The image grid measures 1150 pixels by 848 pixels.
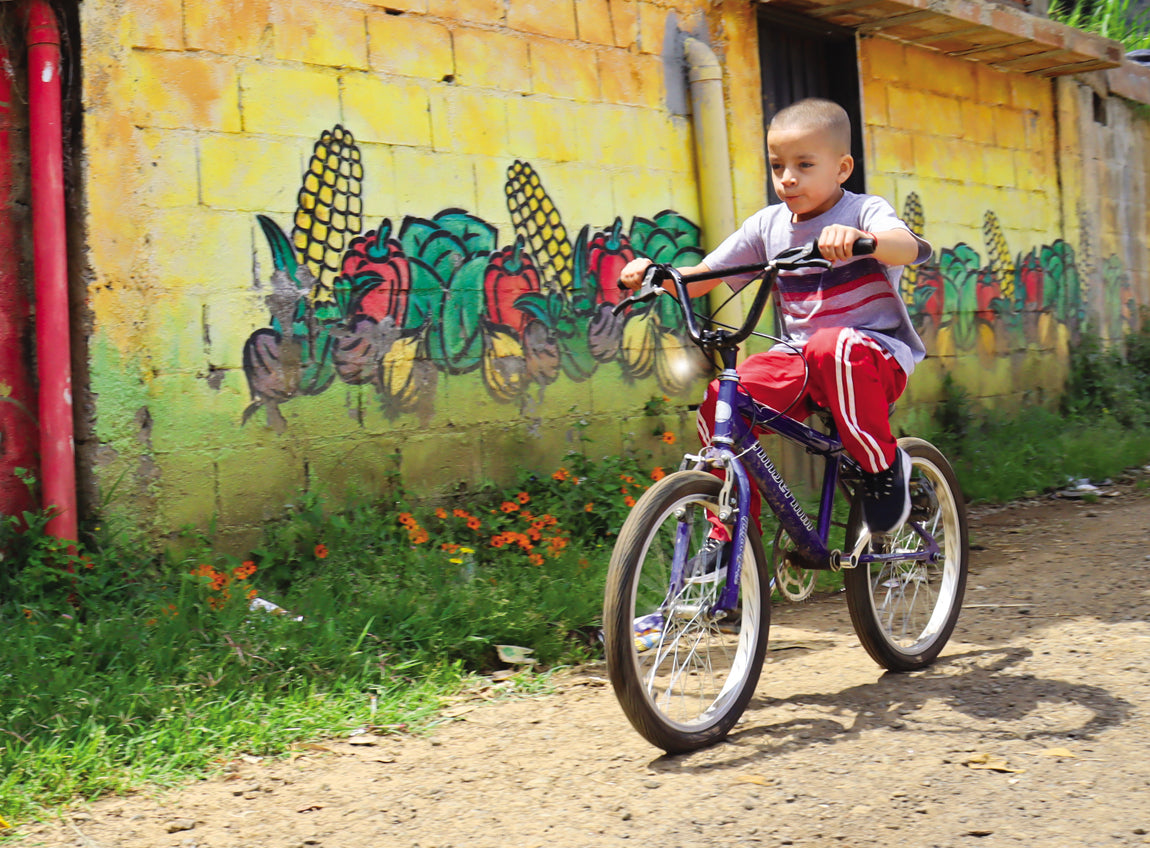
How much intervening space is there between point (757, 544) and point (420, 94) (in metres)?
3.14

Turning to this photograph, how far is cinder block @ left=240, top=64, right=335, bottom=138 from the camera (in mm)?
4812

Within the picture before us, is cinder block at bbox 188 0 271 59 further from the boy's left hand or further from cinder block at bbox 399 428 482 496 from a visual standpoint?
the boy's left hand

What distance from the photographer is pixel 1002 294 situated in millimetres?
9234

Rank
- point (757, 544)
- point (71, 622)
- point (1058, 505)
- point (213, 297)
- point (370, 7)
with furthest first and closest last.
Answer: point (1058, 505)
point (370, 7)
point (213, 297)
point (71, 622)
point (757, 544)

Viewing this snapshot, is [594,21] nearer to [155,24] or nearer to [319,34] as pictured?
[319,34]

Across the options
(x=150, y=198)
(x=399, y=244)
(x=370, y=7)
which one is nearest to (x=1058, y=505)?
(x=399, y=244)

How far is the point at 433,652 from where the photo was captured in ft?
13.0

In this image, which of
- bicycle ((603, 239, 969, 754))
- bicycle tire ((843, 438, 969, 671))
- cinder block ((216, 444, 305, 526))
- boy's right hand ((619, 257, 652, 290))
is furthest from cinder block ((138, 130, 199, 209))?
bicycle tire ((843, 438, 969, 671))

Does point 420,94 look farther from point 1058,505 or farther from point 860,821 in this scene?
point 1058,505

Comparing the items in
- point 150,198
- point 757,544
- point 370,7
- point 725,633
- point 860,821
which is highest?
point 370,7

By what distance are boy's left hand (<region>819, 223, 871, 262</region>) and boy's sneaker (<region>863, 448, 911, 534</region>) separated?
2.57 feet

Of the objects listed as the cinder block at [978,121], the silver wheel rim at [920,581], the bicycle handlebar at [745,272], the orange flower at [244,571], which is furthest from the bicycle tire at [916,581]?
the cinder block at [978,121]

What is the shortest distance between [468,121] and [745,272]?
2751 millimetres

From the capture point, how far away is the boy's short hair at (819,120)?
325cm
